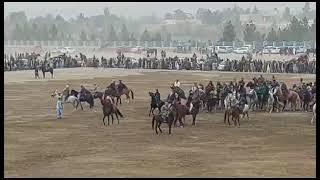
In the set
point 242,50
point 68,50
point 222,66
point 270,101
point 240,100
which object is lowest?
point 270,101

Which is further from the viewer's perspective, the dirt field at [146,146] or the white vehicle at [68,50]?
the white vehicle at [68,50]

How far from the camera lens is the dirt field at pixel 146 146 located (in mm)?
12969

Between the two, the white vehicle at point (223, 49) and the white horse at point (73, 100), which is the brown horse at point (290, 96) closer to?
the white horse at point (73, 100)

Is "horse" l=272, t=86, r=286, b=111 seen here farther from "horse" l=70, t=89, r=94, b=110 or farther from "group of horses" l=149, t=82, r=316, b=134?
"horse" l=70, t=89, r=94, b=110

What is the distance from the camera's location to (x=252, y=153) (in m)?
14.8

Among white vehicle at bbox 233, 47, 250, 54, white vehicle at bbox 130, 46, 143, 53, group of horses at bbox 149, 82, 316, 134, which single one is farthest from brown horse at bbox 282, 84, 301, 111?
white vehicle at bbox 130, 46, 143, 53

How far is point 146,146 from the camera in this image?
15.7m

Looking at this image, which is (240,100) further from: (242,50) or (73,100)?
(242,50)

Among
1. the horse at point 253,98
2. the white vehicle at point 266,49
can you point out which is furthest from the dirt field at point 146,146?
the white vehicle at point 266,49

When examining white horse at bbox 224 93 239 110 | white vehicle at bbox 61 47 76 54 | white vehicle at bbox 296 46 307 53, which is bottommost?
white horse at bbox 224 93 239 110

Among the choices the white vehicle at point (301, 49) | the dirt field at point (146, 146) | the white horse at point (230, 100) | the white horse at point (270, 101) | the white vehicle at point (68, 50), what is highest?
the white vehicle at point (301, 49)

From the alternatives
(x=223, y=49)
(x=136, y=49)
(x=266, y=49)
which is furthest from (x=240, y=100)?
(x=136, y=49)

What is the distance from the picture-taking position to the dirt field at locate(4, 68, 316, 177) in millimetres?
A: 12969

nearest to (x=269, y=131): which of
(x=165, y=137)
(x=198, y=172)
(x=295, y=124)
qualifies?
(x=295, y=124)
